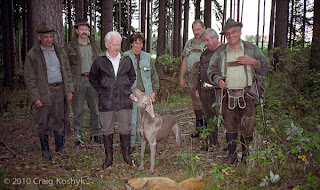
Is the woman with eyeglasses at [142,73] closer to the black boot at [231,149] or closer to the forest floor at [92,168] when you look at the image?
the forest floor at [92,168]

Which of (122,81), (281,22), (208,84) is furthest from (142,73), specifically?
(281,22)

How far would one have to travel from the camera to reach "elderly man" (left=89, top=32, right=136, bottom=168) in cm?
471

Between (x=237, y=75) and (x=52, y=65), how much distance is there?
12.7 feet

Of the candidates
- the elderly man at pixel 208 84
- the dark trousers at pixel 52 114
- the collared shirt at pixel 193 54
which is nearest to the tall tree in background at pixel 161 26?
the collared shirt at pixel 193 54

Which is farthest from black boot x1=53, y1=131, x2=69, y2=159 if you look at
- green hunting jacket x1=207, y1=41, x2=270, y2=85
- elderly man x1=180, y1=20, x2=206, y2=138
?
green hunting jacket x1=207, y1=41, x2=270, y2=85

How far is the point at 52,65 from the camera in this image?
203 inches

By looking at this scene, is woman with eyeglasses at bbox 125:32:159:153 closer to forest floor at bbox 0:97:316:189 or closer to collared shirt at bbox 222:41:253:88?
forest floor at bbox 0:97:316:189

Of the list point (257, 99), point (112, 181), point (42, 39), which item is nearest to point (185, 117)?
point (257, 99)

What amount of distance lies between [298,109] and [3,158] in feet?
25.1

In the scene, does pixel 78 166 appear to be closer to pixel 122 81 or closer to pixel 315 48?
pixel 122 81

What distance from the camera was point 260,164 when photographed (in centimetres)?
409

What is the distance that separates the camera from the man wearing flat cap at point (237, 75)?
451 centimetres

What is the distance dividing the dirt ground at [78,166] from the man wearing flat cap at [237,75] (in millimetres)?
919

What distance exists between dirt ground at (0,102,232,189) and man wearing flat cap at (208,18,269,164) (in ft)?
3.01
